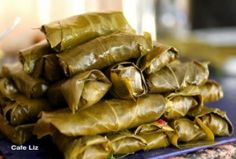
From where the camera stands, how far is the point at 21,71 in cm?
103

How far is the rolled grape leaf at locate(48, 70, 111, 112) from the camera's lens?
79 centimetres

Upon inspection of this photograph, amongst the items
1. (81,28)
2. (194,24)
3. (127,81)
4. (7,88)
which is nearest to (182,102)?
(127,81)

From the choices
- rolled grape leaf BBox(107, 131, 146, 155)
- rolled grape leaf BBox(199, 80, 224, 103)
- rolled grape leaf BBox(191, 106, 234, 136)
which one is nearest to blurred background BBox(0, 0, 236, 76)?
rolled grape leaf BBox(199, 80, 224, 103)

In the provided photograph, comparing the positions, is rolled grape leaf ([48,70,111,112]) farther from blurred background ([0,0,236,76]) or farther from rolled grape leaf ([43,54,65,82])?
blurred background ([0,0,236,76])

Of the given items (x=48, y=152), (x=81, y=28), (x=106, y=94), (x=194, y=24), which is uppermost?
(x=81, y=28)

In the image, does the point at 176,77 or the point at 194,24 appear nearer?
the point at 176,77

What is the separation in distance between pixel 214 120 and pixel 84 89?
1.05 ft

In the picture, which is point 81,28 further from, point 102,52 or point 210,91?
point 210,91

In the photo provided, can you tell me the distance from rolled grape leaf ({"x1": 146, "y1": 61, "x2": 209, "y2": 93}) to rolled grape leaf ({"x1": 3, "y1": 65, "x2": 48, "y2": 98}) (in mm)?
251

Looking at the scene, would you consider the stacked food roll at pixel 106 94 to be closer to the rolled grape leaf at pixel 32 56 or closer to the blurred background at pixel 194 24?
the rolled grape leaf at pixel 32 56

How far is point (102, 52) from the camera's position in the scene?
2.85ft

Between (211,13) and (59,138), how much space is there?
10.6 ft

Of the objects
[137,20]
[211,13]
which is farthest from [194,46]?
[137,20]

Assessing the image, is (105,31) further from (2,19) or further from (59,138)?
(2,19)
